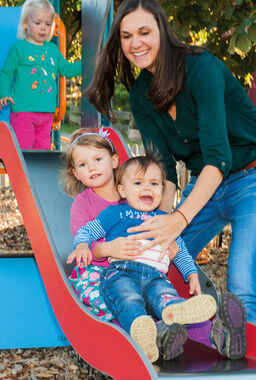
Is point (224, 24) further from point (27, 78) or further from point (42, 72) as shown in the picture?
point (27, 78)

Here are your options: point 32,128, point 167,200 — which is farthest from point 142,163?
point 32,128

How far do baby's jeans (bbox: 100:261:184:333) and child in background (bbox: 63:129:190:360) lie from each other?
0.23 ft

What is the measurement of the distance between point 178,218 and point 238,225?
1.28ft

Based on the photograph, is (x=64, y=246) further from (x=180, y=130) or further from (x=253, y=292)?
(x=253, y=292)

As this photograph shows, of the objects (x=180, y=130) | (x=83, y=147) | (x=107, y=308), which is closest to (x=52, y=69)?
(x=83, y=147)

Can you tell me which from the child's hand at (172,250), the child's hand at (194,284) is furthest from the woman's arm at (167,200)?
the child's hand at (194,284)

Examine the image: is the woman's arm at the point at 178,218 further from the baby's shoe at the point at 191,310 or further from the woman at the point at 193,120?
the baby's shoe at the point at 191,310

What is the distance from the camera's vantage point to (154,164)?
8.47 ft

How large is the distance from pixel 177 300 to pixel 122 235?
0.47 meters

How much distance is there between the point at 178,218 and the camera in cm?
225

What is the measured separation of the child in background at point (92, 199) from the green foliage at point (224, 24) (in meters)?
1.34

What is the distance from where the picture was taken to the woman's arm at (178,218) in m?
2.24

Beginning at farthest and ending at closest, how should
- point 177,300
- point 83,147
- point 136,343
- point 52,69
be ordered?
point 52,69, point 83,147, point 177,300, point 136,343

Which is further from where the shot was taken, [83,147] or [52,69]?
Answer: [52,69]
